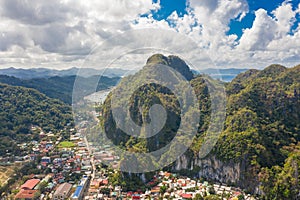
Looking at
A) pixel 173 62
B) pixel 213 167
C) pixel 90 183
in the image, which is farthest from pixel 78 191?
pixel 173 62

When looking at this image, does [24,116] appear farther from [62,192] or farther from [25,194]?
[62,192]

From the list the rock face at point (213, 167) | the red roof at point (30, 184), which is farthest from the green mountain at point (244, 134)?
the red roof at point (30, 184)

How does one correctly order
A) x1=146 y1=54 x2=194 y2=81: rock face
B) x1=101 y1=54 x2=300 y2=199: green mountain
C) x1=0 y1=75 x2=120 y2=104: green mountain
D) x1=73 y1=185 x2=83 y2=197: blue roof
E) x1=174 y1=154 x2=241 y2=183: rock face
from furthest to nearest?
x1=0 y1=75 x2=120 y2=104: green mountain → x1=146 y1=54 x2=194 y2=81: rock face → x1=174 y1=154 x2=241 y2=183: rock face → x1=101 y1=54 x2=300 y2=199: green mountain → x1=73 y1=185 x2=83 y2=197: blue roof

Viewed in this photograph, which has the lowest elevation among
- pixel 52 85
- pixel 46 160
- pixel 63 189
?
pixel 63 189

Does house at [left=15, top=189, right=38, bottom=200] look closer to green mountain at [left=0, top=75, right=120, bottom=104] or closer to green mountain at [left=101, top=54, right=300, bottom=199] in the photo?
green mountain at [left=101, top=54, right=300, bottom=199]

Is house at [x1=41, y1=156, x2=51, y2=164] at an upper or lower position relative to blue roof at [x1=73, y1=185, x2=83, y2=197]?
upper

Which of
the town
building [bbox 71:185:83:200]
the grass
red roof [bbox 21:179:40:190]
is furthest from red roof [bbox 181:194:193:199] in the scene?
the grass

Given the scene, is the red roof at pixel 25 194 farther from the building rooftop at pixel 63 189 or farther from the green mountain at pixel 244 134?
the green mountain at pixel 244 134
